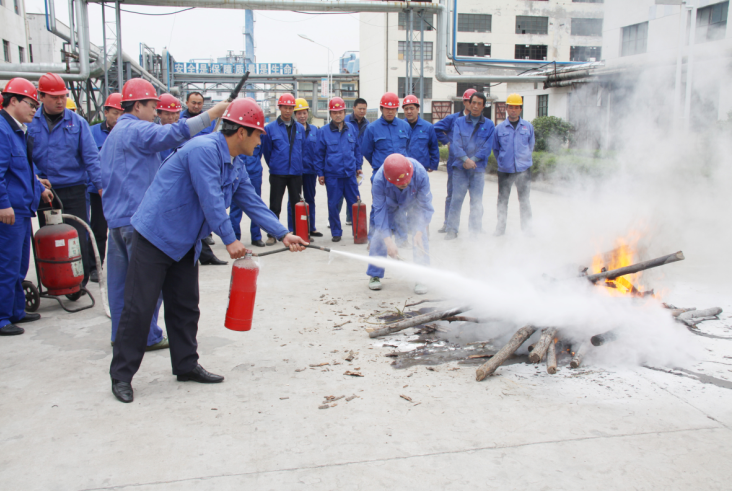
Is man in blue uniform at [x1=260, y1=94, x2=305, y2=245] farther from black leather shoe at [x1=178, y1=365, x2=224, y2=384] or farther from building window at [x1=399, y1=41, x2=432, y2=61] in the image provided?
building window at [x1=399, y1=41, x2=432, y2=61]

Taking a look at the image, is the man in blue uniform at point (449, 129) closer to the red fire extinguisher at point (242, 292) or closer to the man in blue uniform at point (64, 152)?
the man in blue uniform at point (64, 152)

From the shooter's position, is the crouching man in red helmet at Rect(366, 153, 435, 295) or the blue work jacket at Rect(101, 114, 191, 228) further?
the crouching man in red helmet at Rect(366, 153, 435, 295)

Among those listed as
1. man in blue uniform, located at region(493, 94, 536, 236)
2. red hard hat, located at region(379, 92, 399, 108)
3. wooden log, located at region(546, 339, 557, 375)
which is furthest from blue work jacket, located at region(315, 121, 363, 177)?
wooden log, located at region(546, 339, 557, 375)

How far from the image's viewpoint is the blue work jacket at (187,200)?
3.23m

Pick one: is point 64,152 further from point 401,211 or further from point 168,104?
point 401,211

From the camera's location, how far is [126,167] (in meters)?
3.94

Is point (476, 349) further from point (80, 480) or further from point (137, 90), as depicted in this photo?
point (137, 90)

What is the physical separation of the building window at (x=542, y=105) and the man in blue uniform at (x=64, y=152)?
17.4 m

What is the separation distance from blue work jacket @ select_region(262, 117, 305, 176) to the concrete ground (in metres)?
4.09

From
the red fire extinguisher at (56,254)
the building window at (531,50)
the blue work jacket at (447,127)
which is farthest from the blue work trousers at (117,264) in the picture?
the building window at (531,50)

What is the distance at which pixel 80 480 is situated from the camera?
99.6 inches

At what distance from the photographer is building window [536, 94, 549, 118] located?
20.3 meters

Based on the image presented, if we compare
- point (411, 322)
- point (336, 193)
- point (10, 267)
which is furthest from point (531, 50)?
point (10, 267)

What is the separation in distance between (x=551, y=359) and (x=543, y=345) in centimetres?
14
